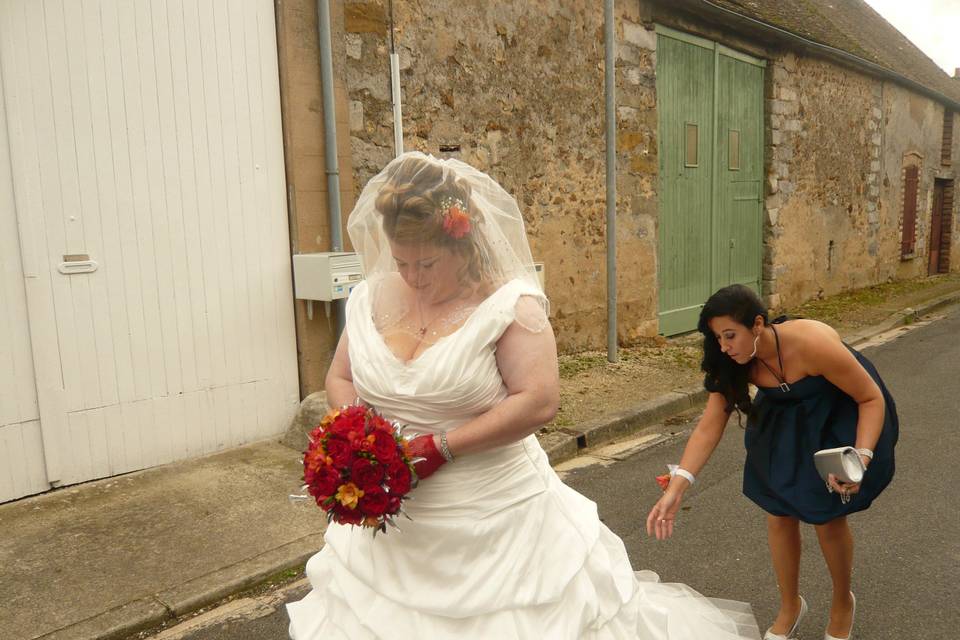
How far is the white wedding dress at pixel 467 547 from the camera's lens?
7.64ft

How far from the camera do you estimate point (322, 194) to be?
236 inches

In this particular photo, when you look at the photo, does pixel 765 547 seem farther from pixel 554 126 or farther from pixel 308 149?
pixel 554 126

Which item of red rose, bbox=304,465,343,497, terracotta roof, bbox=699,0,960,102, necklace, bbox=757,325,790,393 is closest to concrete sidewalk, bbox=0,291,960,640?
red rose, bbox=304,465,343,497

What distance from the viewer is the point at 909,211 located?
17578mm

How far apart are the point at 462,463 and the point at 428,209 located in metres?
0.75

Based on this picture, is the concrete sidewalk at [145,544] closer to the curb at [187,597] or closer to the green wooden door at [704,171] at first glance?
the curb at [187,597]

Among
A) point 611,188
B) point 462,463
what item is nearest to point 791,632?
point 462,463

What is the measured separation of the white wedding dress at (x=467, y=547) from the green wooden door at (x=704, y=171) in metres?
7.74

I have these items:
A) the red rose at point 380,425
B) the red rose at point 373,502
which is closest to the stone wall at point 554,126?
the red rose at point 380,425

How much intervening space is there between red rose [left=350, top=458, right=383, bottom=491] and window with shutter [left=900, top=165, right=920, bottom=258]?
703 inches

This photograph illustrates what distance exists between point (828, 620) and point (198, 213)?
4327 mm

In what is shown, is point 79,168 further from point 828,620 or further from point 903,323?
point 903,323

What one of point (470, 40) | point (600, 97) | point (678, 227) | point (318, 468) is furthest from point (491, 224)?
point (678, 227)

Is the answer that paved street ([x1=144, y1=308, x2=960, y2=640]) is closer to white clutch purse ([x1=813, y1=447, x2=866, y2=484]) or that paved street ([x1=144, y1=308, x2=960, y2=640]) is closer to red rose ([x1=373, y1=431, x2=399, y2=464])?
white clutch purse ([x1=813, y1=447, x2=866, y2=484])
